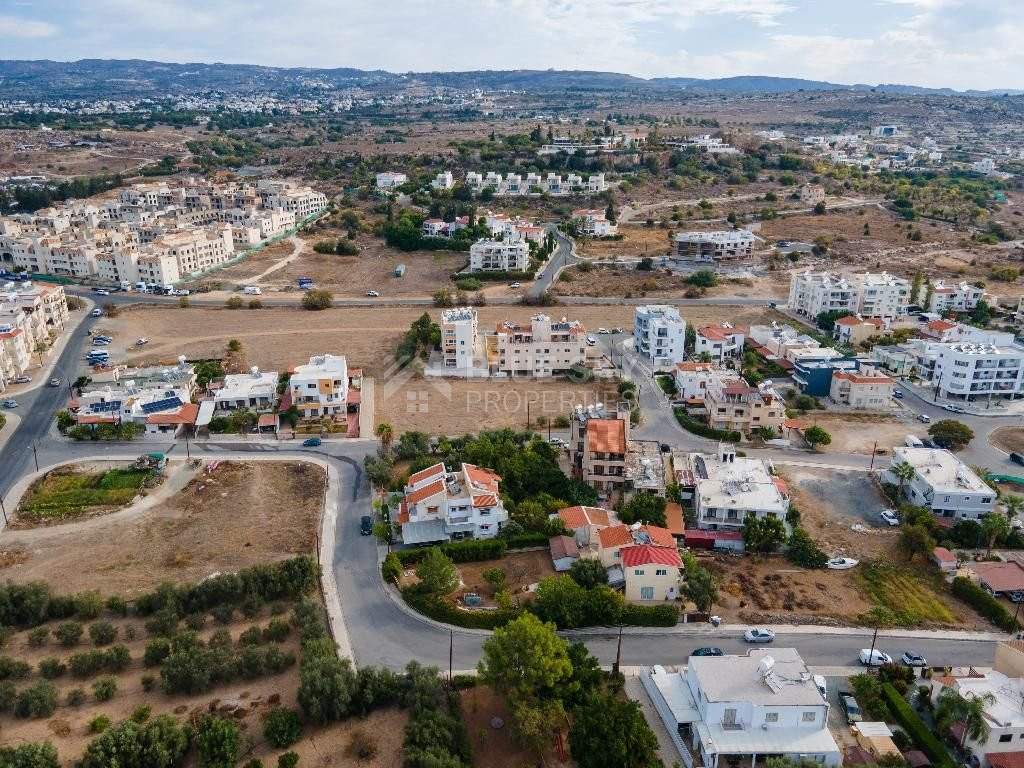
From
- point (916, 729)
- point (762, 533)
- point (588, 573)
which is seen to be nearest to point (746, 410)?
point (762, 533)

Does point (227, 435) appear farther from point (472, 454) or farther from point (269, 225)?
point (269, 225)

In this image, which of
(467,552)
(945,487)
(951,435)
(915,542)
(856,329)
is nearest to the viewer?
(915,542)

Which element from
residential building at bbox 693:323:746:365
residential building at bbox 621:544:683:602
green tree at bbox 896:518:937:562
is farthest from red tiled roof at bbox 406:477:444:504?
residential building at bbox 693:323:746:365

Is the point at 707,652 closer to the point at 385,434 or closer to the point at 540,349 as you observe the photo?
the point at 385,434

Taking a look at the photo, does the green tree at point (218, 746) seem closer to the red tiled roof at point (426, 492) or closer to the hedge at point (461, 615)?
the hedge at point (461, 615)

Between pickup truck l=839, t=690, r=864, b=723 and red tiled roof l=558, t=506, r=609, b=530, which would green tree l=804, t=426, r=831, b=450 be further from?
pickup truck l=839, t=690, r=864, b=723

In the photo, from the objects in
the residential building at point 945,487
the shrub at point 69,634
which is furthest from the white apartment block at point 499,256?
the shrub at point 69,634
